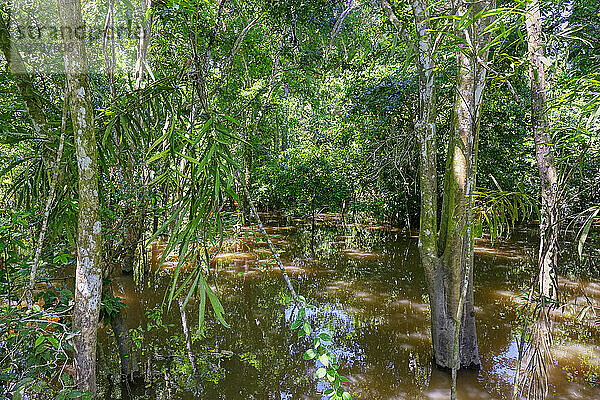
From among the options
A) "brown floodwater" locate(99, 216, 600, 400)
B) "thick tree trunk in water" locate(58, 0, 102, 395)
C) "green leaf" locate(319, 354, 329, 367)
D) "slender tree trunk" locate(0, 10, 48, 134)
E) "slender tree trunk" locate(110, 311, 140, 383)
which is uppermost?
"slender tree trunk" locate(0, 10, 48, 134)

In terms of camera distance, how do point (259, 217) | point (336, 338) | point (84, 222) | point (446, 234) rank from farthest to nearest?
point (259, 217) < point (336, 338) < point (446, 234) < point (84, 222)

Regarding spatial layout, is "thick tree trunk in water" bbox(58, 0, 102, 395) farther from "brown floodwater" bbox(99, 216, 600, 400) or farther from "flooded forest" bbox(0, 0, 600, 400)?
"brown floodwater" bbox(99, 216, 600, 400)

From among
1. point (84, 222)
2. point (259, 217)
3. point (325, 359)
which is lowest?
point (325, 359)

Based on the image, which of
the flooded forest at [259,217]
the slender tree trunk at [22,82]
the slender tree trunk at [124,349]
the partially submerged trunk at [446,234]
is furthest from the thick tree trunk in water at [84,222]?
the partially submerged trunk at [446,234]

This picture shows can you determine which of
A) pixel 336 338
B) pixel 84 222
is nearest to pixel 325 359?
pixel 84 222

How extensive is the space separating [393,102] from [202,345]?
17.3 feet

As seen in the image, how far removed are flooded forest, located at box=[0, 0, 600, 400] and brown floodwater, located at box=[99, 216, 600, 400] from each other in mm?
30

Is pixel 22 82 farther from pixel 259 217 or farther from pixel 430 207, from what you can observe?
pixel 259 217

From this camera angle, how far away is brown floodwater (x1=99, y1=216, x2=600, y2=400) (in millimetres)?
3213

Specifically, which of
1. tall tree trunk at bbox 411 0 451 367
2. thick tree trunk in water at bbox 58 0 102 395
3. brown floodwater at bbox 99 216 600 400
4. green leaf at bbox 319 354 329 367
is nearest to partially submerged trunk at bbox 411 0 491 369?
tall tree trunk at bbox 411 0 451 367

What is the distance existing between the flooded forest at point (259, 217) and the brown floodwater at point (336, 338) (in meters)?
0.03

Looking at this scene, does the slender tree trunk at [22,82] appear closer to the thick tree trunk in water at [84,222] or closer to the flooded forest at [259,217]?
the flooded forest at [259,217]

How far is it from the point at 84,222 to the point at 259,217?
12.0ft

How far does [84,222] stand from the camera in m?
1.56
